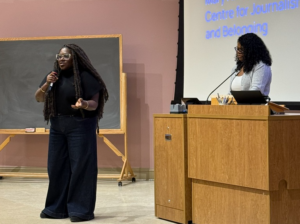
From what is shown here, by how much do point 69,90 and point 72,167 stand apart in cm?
59

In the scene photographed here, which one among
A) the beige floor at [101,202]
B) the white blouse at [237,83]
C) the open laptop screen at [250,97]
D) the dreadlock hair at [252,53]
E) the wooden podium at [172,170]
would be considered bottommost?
the beige floor at [101,202]

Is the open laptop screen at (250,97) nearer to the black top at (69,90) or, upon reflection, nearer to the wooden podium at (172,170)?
the wooden podium at (172,170)

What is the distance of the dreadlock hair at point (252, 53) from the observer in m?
3.55

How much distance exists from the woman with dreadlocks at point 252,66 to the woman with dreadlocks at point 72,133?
1111mm

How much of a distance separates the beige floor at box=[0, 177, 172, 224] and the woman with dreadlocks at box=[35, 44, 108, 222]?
17 centimetres

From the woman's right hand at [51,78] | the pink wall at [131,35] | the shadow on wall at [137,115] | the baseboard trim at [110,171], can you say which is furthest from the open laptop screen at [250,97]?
the baseboard trim at [110,171]

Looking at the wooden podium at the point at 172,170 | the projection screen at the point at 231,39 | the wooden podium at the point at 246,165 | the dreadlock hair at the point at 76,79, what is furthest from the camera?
the projection screen at the point at 231,39

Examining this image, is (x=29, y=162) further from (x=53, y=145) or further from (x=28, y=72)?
(x=53, y=145)

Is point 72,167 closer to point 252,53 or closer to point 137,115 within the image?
point 252,53

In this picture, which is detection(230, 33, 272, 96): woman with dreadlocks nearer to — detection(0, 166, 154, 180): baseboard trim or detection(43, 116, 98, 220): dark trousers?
detection(43, 116, 98, 220): dark trousers

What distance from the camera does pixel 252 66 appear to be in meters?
3.55

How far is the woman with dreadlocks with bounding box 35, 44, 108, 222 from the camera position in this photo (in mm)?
3465

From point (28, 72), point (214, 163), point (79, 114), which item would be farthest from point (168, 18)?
point (214, 163)

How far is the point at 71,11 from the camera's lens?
19.1ft
